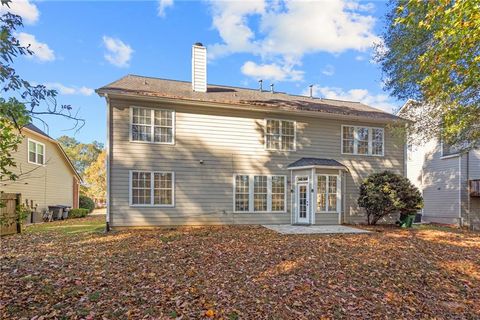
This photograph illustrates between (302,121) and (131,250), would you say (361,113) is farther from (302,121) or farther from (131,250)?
(131,250)

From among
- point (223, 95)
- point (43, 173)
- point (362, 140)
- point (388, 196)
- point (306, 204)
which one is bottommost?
point (306, 204)

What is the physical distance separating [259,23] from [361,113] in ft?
23.1

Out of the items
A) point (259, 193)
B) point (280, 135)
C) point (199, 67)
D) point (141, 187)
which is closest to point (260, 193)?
point (259, 193)

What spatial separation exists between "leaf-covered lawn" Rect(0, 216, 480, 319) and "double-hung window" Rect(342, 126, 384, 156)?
21.4 ft

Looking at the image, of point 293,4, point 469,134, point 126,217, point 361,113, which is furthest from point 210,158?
point 469,134

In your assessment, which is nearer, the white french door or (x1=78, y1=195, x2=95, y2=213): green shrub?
the white french door

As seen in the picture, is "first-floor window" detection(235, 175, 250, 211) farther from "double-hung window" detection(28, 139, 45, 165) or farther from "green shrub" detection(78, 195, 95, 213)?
"green shrub" detection(78, 195, 95, 213)

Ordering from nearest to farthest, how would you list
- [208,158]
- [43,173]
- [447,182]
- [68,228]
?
1. [208,158]
2. [68,228]
3. [447,182]
4. [43,173]

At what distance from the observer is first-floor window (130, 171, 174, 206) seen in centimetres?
1235

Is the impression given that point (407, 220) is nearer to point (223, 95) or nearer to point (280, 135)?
point (280, 135)

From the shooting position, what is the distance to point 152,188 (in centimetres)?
1252

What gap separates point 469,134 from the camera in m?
10.0

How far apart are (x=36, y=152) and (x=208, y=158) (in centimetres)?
1232

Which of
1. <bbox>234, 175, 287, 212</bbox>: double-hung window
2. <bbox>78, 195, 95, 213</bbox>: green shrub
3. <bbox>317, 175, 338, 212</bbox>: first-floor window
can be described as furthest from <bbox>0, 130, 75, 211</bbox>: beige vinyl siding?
<bbox>317, 175, 338, 212</bbox>: first-floor window
